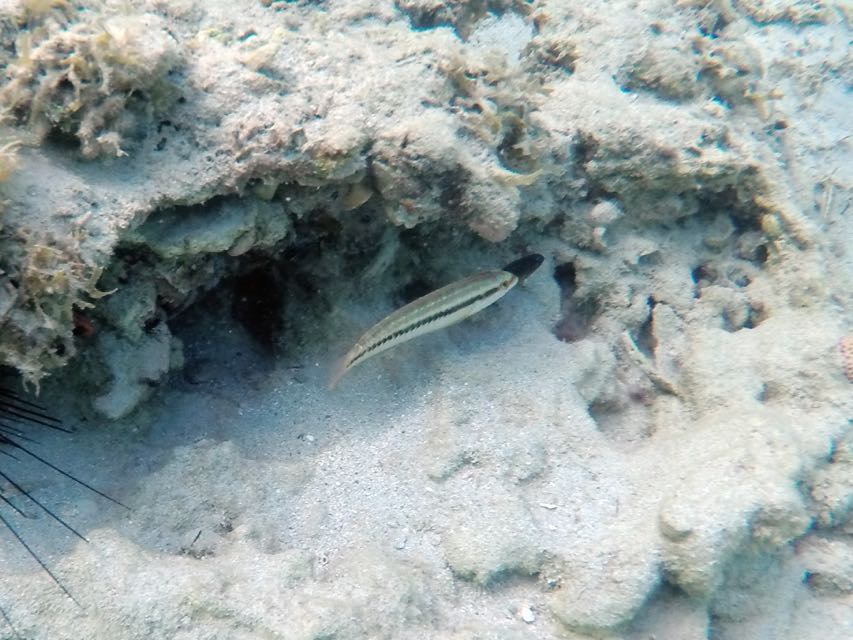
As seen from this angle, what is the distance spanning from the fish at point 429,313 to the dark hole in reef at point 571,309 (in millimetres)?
746

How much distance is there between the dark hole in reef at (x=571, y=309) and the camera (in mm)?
4324

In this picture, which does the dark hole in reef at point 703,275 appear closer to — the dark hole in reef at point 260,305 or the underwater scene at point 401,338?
the underwater scene at point 401,338

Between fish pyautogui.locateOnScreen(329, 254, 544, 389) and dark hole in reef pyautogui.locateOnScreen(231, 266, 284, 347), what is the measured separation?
0.64 meters

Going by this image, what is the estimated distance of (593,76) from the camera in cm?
455

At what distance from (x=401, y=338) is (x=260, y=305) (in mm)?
1172

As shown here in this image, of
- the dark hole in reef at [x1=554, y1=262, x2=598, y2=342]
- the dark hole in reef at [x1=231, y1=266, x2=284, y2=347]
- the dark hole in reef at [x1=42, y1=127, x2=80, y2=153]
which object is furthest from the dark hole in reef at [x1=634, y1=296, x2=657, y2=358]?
the dark hole in reef at [x1=42, y1=127, x2=80, y2=153]

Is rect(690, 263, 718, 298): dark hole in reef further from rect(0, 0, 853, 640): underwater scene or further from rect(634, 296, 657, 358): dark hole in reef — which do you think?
rect(634, 296, 657, 358): dark hole in reef

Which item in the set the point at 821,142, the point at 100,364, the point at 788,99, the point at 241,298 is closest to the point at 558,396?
the point at 241,298

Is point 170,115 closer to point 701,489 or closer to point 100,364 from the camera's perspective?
point 100,364

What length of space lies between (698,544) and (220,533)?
8.15ft

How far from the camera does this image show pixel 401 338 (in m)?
3.54

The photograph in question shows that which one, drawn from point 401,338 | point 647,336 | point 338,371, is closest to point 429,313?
point 401,338

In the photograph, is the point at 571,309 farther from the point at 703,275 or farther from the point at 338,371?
the point at 338,371

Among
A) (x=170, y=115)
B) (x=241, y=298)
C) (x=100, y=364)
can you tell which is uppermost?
(x=170, y=115)
